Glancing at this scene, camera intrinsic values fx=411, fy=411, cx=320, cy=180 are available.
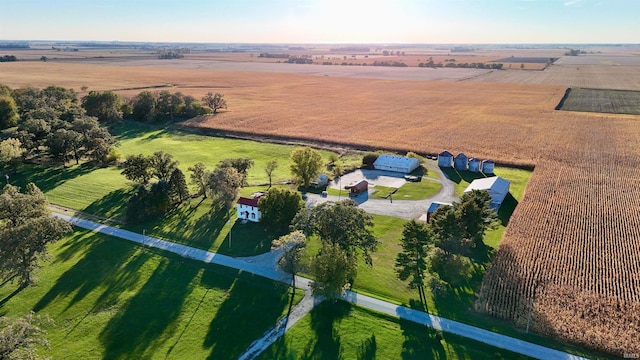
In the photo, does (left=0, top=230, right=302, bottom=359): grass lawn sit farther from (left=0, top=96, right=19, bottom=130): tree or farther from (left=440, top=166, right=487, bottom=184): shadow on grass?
(left=0, top=96, right=19, bottom=130): tree

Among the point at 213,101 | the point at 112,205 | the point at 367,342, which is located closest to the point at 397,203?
the point at 367,342

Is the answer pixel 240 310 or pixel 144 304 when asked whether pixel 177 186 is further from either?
pixel 240 310

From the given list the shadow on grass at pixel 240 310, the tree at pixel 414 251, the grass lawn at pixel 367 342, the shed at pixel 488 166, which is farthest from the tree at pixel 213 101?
the grass lawn at pixel 367 342

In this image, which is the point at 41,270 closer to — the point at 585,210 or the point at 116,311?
the point at 116,311

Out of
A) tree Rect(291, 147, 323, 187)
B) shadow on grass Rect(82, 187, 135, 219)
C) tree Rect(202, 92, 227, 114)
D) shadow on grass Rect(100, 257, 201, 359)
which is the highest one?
tree Rect(202, 92, 227, 114)

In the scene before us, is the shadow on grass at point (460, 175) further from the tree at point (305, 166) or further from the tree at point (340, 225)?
the tree at point (340, 225)

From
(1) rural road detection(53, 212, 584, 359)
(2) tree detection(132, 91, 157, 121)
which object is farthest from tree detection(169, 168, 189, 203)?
(2) tree detection(132, 91, 157, 121)
